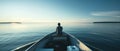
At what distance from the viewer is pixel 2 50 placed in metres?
11.9

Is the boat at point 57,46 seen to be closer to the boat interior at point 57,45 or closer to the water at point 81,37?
the boat interior at point 57,45

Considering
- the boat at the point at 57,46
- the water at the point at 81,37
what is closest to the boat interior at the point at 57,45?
the boat at the point at 57,46

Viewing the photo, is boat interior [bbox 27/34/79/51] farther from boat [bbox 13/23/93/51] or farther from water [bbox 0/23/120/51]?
water [bbox 0/23/120/51]

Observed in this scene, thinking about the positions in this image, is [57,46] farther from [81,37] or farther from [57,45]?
[81,37]

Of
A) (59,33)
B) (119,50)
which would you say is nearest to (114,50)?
(119,50)

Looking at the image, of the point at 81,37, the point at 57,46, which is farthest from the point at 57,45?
the point at 81,37

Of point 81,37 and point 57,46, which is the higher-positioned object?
point 57,46

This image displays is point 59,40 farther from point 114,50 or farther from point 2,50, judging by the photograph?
point 2,50

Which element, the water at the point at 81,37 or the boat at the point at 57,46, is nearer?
the boat at the point at 57,46

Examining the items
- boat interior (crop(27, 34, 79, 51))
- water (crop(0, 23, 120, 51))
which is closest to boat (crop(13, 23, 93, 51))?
boat interior (crop(27, 34, 79, 51))

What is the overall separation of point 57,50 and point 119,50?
25.3 feet

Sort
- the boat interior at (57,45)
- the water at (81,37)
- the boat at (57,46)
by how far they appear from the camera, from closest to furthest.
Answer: the boat at (57,46) < the boat interior at (57,45) < the water at (81,37)

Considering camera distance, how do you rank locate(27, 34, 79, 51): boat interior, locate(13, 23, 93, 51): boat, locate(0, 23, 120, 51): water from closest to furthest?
locate(13, 23, 93, 51): boat, locate(27, 34, 79, 51): boat interior, locate(0, 23, 120, 51): water

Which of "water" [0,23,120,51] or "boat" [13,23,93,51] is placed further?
"water" [0,23,120,51]
